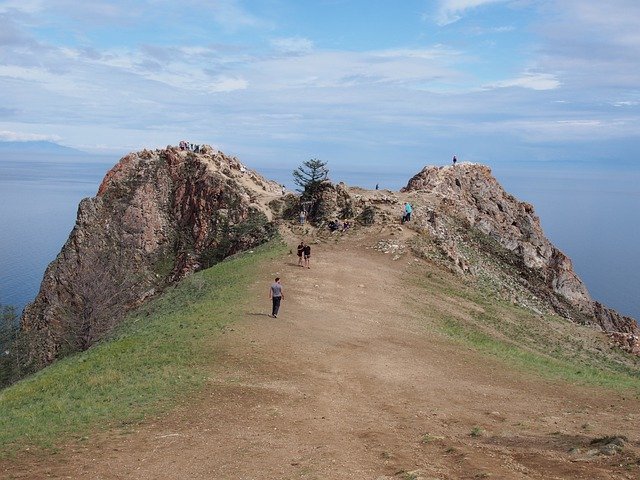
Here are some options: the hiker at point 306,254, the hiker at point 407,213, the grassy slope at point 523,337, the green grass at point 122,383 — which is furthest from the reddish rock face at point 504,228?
the green grass at point 122,383

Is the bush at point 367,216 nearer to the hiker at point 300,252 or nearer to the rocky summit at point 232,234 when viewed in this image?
the rocky summit at point 232,234

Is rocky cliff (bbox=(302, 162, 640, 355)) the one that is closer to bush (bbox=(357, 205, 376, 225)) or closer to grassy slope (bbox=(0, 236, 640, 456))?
bush (bbox=(357, 205, 376, 225))

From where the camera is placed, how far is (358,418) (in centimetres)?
1777

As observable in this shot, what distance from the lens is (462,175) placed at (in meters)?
63.6

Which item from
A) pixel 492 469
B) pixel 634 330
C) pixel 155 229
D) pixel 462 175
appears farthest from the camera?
pixel 155 229

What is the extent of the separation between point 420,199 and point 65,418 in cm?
4256

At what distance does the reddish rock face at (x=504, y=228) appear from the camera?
169 feet

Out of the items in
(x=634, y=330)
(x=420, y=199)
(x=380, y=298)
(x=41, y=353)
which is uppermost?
(x=420, y=199)

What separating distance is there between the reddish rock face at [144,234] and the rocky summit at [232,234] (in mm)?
131

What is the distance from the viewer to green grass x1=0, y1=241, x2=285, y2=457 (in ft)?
55.8

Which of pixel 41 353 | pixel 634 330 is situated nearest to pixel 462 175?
pixel 634 330

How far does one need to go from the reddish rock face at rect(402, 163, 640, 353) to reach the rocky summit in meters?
0.14

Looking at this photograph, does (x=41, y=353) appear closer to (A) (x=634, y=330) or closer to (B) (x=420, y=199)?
(B) (x=420, y=199)

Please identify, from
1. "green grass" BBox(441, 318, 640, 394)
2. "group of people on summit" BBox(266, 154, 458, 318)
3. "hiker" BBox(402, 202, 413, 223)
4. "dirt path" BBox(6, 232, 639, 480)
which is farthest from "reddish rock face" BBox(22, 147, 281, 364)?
"dirt path" BBox(6, 232, 639, 480)
